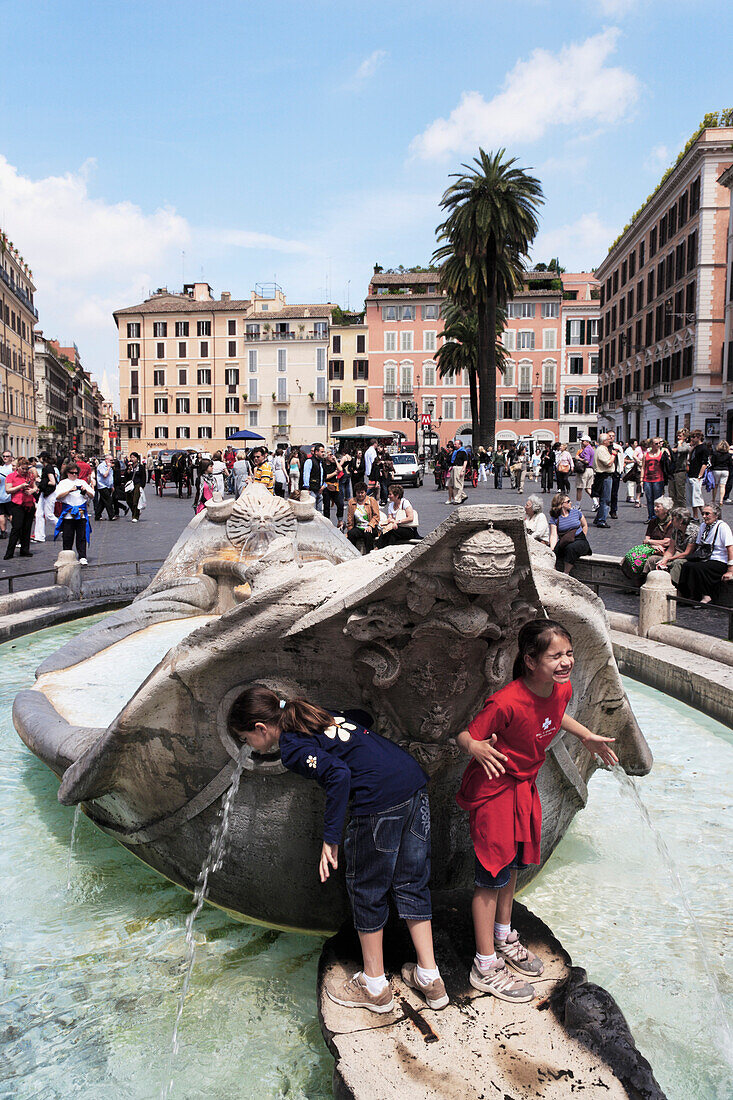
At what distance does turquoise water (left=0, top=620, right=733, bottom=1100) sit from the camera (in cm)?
262

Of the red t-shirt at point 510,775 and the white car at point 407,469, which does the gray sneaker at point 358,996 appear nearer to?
the red t-shirt at point 510,775

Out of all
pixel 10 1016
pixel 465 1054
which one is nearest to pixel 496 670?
pixel 465 1054

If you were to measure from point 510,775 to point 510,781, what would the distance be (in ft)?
0.08

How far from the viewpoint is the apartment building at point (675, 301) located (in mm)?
40719

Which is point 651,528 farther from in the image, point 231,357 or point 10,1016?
point 231,357

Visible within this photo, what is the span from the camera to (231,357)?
74.6 metres

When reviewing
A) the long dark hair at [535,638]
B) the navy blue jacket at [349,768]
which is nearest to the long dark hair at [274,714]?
the navy blue jacket at [349,768]

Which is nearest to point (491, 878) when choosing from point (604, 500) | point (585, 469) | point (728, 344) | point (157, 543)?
point (157, 543)

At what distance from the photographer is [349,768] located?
2.58 metres

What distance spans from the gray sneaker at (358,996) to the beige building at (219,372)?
72300 mm

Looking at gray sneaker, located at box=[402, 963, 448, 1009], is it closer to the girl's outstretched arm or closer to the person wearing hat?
the girl's outstretched arm

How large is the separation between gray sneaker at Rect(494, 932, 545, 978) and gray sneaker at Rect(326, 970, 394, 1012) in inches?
15.5

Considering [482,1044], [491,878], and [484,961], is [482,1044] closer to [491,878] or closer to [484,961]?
[484,961]

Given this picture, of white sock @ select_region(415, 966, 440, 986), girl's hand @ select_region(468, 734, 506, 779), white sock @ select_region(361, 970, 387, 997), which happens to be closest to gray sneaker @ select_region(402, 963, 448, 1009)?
white sock @ select_region(415, 966, 440, 986)
